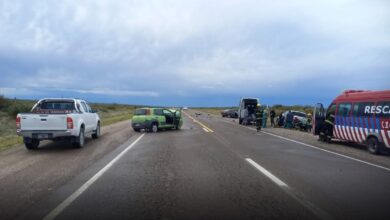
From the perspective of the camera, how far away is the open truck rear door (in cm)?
2250

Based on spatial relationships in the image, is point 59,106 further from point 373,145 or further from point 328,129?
point 373,145

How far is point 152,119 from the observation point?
28.4 meters

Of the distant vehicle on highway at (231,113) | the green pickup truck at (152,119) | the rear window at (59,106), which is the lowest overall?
the distant vehicle on highway at (231,113)

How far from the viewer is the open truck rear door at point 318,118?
73.8ft

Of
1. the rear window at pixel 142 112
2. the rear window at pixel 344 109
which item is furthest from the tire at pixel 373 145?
the rear window at pixel 142 112

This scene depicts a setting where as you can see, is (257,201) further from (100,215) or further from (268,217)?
(100,215)

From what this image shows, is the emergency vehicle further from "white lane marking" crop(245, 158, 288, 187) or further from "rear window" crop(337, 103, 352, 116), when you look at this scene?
"white lane marking" crop(245, 158, 288, 187)

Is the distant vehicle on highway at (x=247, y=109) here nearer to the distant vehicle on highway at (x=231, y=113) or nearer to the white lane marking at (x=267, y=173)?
the distant vehicle on highway at (x=231, y=113)

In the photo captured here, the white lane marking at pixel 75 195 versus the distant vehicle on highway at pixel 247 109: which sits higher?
the distant vehicle on highway at pixel 247 109

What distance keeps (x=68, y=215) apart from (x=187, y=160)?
686cm

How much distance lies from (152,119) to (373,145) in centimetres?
1450

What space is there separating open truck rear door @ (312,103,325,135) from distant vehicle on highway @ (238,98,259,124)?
714 inches

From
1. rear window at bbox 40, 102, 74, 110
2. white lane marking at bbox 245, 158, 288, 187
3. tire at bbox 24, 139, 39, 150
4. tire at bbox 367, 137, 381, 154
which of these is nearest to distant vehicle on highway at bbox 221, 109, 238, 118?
rear window at bbox 40, 102, 74, 110

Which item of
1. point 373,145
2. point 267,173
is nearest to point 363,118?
point 373,145
